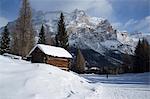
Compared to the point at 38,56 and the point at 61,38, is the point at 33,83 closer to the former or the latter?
the point at 38,56

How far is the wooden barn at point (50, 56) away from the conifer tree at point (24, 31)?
23.3 feet

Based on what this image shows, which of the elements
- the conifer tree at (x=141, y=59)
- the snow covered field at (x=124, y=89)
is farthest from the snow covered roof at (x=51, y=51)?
the conifer tree at (x=141, y=59)

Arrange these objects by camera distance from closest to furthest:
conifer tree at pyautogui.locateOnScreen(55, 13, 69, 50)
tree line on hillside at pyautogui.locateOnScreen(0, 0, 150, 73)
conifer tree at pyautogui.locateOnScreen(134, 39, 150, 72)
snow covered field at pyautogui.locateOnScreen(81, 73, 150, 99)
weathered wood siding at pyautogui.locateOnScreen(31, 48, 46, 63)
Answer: snow covered field at pyautogui.locateOnScreen(81, 73, 150, 99) < weathered wood siding at pyautogui.locateOnScreen(31, 48, 46, 63) < tree line on hillside at pyautogui.locateOnScreen(0, 0, 150, 73) < conifer tree at pyautogui.locateOnScreen(55, 13, 69, 50) < conifer tree at pyautogui.locateOnScreen(134, 39, 150, 72)

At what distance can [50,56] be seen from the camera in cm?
4138

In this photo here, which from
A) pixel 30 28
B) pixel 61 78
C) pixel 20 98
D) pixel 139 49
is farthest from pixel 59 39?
pixel 20 98

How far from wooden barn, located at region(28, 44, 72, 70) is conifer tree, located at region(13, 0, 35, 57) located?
23.3 ft

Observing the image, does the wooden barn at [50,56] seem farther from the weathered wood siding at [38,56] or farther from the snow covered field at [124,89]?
the snow covered field at [124,89]

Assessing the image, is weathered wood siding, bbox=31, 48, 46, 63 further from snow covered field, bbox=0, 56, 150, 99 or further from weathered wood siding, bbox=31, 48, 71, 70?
snow covered field, bbox=0, 56, 150, 99

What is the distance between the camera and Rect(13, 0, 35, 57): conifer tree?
Answer: 50.7m

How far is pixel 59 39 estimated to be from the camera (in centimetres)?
6462

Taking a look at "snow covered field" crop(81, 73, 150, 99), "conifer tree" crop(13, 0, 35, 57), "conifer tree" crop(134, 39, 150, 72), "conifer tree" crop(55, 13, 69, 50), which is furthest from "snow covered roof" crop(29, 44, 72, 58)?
"conifer tree" crop(134, 39, 150, 72)

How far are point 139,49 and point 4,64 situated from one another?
5968 cm

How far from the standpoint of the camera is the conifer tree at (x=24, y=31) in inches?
1997

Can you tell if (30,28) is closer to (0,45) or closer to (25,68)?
(0,45)
